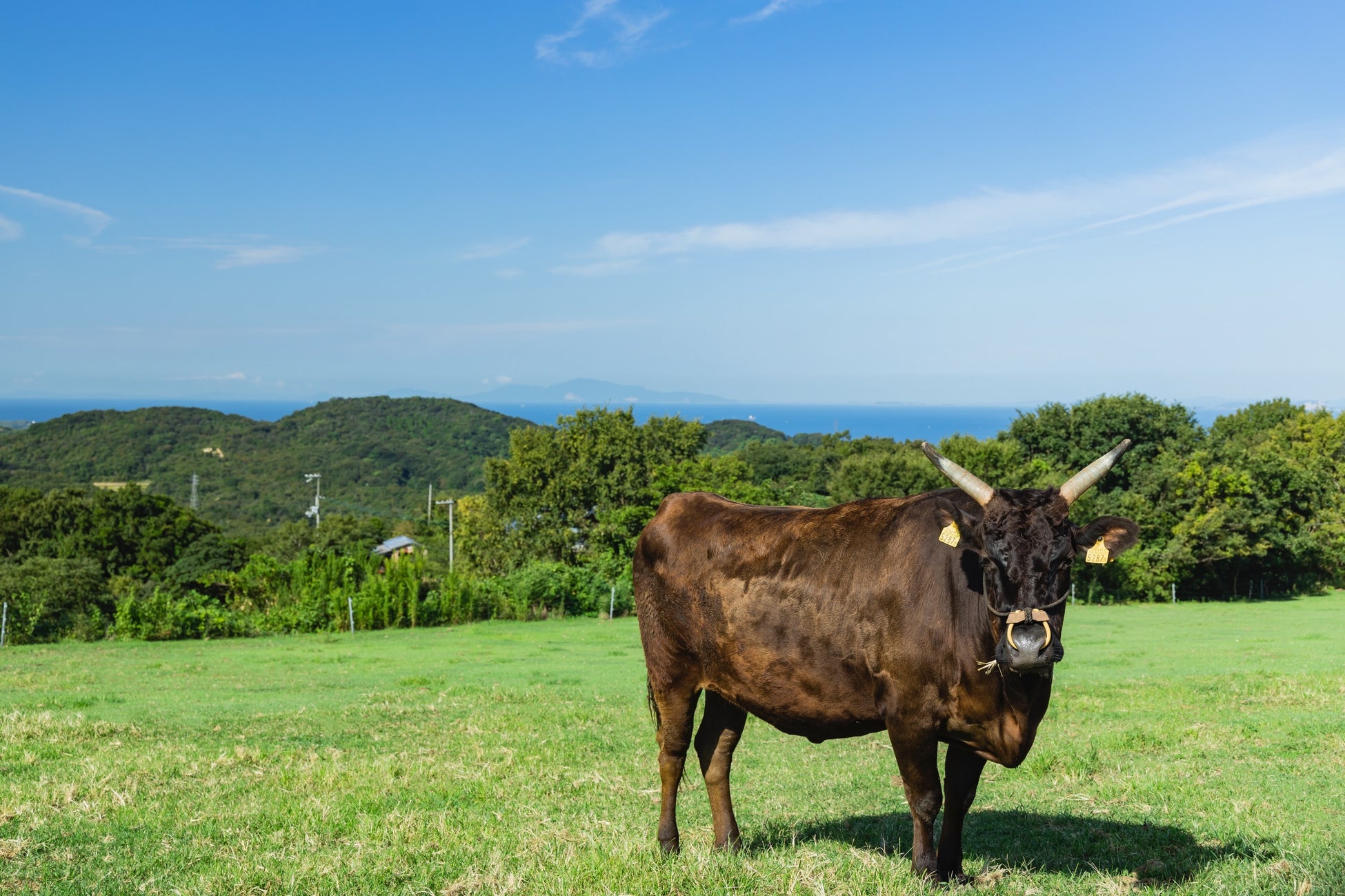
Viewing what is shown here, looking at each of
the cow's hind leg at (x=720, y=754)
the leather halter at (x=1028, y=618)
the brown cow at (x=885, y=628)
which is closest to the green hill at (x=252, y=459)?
the cow's hind leg at (x=720, y=754)

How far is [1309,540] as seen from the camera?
2183 inches

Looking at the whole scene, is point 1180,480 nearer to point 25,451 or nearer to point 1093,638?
point 1093,638

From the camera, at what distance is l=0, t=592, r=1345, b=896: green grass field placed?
20.2 ft

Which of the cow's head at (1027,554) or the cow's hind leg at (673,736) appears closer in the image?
the cow's head at (1027,554)

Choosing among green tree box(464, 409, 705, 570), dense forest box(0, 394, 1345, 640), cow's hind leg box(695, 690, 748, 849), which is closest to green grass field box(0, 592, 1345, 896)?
cow's hind leg box(695, 690, 748, 849)

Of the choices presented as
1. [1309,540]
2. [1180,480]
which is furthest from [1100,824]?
[1309,540]

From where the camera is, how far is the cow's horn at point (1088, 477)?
595 centimetres

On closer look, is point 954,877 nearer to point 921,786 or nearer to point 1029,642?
point 921,786

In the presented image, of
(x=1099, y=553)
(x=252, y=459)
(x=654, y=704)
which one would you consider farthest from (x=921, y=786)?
(x=252, y=459)

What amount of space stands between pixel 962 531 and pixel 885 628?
787 mm

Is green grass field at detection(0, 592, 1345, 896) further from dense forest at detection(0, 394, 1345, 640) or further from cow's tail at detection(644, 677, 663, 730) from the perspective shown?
dense forest at detection(0, 394, 1345, 640)

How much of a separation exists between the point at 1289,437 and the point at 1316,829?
75.3 meters

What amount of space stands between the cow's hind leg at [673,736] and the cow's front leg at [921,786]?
171 cm

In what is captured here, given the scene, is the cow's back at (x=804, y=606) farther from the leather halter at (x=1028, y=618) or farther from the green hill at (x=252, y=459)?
the green hill at (x=252, y=459)
